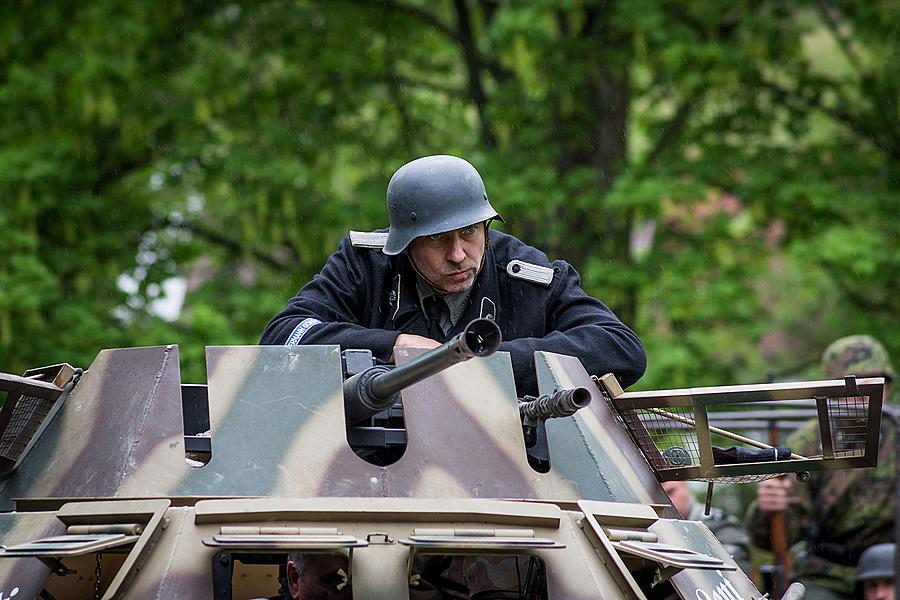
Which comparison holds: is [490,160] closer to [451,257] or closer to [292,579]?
[451,257]

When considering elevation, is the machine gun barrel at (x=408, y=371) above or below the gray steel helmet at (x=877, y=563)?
above

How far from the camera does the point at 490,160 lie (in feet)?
44.1

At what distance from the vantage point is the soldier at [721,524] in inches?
408

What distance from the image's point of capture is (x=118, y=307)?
13305 mm

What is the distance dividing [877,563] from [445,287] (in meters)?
4.22

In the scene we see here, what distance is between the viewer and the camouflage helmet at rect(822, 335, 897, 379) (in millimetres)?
9883

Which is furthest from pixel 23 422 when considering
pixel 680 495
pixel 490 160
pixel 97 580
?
pixel 490 160

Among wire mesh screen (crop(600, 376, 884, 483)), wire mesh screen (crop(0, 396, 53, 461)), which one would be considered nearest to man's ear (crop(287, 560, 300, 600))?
wire mesh screen (crop(0, 396, 53, 461))

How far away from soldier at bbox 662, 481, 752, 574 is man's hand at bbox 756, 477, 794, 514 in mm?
667

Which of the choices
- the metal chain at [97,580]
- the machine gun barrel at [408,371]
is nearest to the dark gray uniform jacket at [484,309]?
the machine gun barrel at [408,371]

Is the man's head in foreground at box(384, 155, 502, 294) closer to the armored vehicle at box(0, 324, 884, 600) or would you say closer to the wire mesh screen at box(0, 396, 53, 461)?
the armored vehicle at box(0, 324, 884, 600)

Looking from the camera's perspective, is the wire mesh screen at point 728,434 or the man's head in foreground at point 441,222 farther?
the man's head in foreground at point 441,222

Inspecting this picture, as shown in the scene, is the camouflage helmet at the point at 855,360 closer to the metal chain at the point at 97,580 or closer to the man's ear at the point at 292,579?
the man's ear at the point at 292,579

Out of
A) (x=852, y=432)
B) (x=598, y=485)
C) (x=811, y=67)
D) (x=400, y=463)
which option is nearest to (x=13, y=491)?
(x=400, y=463)
